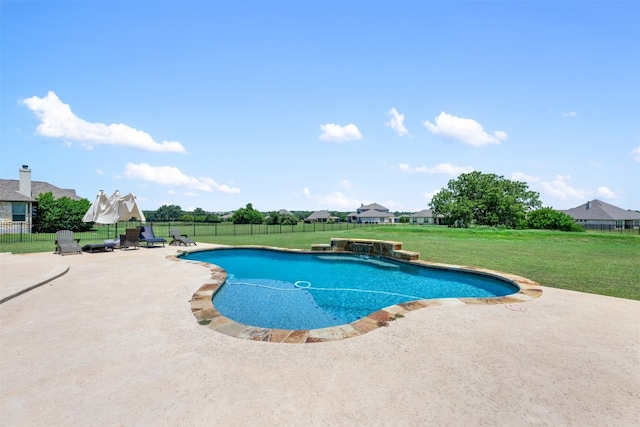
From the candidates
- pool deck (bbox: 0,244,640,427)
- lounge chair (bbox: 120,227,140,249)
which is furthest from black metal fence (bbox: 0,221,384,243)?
pool deck (bbox: 0,244,640,427)

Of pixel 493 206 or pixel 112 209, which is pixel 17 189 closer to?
pixel 112 209

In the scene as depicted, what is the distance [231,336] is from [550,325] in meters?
5.00

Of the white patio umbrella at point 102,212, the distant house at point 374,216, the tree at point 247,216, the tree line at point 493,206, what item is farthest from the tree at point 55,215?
the distant house at point 374,216

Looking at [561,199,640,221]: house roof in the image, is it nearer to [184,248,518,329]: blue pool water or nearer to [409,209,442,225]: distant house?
[409,209,442,225]: distant house

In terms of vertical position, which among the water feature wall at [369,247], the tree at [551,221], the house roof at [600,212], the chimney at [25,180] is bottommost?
the water feature wall at [369,247]

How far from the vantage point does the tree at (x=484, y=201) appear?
38094 mm

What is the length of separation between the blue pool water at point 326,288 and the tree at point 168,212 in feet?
236

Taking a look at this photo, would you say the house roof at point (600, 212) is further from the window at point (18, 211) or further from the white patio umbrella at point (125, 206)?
the window at point (18, 211)

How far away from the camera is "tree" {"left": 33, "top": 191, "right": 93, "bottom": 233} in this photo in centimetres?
2319

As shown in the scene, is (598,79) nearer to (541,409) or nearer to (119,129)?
(541,409)

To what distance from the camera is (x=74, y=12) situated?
9.02 metres

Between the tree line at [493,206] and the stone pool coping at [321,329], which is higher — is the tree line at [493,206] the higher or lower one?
the higher one

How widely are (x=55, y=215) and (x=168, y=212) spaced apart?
58748 mm

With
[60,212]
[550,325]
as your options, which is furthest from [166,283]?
[60,212]
